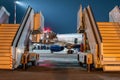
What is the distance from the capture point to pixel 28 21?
58.2 ft

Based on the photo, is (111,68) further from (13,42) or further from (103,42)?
(13,42)

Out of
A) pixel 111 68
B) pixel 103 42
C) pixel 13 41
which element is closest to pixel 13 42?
pixel 13 41

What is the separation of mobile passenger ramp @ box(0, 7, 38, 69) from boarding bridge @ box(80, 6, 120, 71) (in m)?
3.05

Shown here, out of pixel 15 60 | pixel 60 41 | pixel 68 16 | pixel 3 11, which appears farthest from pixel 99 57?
pixel 68 16

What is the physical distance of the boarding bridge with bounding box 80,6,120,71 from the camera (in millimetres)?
14758

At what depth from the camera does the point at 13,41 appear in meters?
15.0

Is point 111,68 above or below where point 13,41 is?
below

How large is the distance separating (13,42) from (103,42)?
4.18 meters

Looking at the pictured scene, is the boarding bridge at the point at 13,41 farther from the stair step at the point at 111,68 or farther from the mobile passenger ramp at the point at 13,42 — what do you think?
the stair step at the point at 111,68

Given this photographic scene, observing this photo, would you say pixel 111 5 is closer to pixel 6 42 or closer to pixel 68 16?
pixel 68 16

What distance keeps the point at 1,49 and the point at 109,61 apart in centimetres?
490

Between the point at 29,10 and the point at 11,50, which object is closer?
the point at 11,50

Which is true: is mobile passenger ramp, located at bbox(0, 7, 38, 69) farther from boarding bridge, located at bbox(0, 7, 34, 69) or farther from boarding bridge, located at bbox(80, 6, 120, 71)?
boarding bridge, located at bbox(80, 6, 120, 71)

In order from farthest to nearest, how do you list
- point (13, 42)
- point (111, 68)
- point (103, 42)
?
point (103, 42) → point (13, 42) → point (111, 68)
